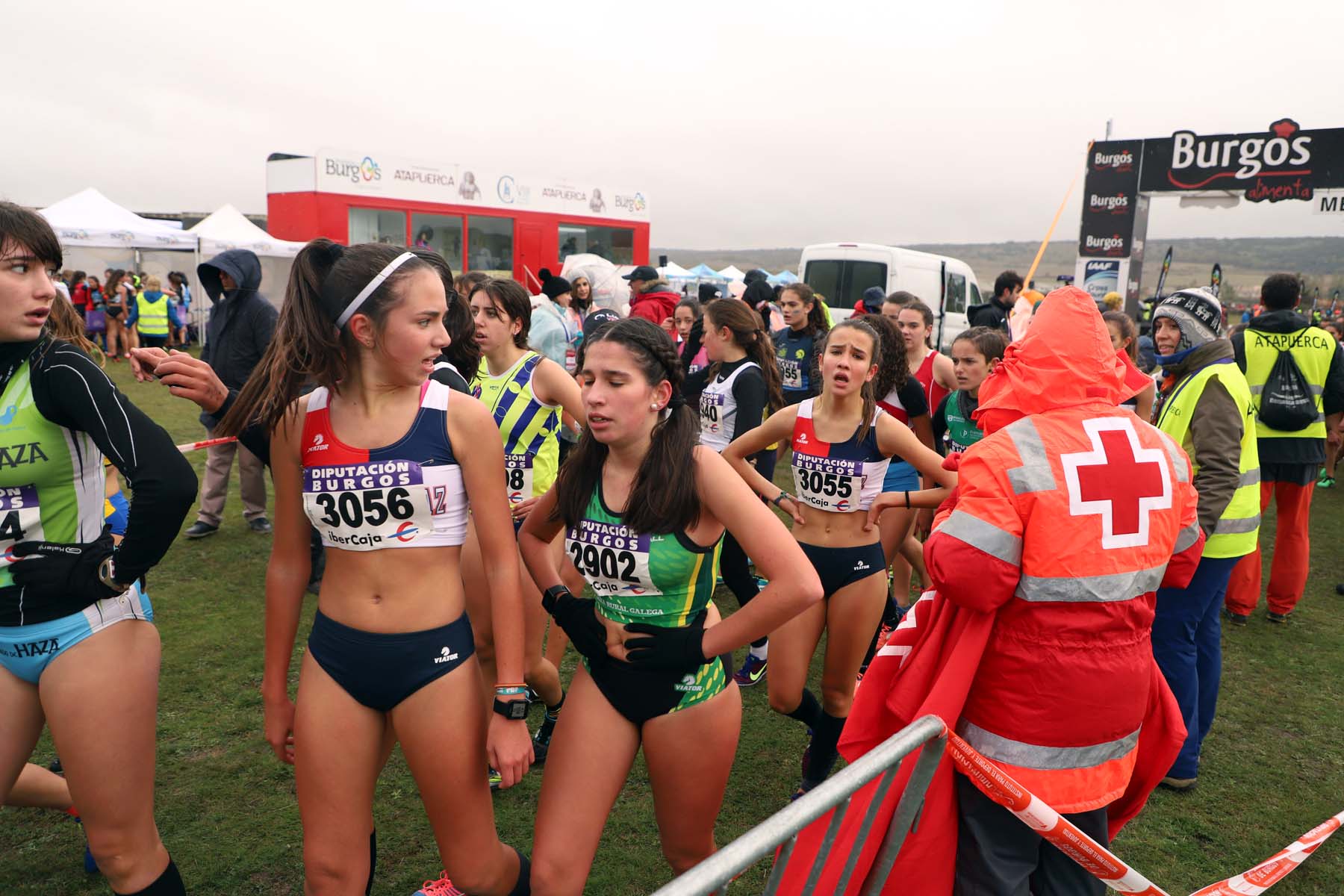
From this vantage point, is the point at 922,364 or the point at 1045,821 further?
the point at 922,364

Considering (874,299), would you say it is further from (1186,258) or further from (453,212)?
(1186,258)

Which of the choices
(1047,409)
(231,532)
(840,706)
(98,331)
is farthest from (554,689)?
(98,331)

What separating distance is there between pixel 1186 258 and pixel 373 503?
165m

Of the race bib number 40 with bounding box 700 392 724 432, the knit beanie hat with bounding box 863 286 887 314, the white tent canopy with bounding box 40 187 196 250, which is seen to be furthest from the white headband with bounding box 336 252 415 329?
the white tent canopy with bounding box 40 187 196 250

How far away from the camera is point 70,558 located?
233 centimetres

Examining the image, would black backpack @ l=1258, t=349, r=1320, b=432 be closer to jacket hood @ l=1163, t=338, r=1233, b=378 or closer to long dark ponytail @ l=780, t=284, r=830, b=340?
jacket hood @ l=1163, t=338, r=1233, b=378

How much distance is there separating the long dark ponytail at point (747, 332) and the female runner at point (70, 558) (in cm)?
378

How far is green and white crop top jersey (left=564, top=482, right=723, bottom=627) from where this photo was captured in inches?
98.0

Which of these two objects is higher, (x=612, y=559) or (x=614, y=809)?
(x=612, y=559)

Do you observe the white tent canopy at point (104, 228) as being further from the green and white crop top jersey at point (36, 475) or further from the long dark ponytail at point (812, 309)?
the green and white crop top jersey at point (36, 475)

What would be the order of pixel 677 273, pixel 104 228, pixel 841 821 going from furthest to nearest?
1. pixel 677 273
2. pixel 104 228
3. pixel 841 821

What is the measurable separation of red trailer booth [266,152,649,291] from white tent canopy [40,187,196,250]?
2275 mm

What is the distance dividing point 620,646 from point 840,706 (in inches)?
66.9

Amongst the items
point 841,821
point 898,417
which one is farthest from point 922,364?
point 841,821
